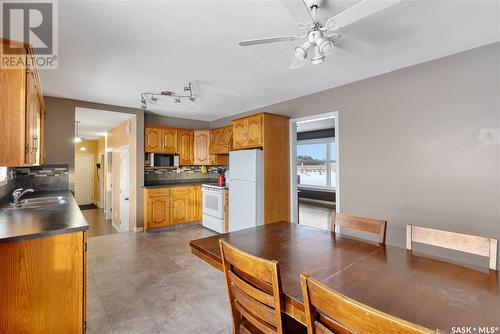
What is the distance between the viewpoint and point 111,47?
224 cm

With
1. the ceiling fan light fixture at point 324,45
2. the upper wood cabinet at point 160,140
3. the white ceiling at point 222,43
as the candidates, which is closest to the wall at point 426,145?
the white ceiling at point 222,43

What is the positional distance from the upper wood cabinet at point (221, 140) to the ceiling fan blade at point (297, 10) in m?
3.63

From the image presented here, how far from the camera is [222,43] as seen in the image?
2.18 m

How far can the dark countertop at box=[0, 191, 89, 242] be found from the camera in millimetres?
1594

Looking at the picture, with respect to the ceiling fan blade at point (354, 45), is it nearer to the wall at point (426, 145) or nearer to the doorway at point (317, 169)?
the wall at point (426, 145)

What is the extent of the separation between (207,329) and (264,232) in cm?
97

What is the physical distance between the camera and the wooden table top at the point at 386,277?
3.03 ft

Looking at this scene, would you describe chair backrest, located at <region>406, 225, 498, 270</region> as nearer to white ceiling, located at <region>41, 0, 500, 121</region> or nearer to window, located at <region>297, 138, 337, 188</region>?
white ceiling, located at <region>41, 0, 500, 121</region>

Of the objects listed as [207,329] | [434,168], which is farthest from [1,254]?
[434,168]

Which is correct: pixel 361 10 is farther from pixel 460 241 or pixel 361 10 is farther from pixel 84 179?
pixel 84 179

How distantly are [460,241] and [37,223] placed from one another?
2961 mm

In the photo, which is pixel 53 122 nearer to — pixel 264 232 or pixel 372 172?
pixel 264 232

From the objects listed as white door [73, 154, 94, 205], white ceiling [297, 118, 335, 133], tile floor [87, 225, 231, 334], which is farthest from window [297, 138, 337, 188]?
white door [73, 154, 94, 205]

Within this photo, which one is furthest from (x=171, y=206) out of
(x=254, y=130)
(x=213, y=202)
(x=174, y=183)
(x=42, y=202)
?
(x=254, y=130)
